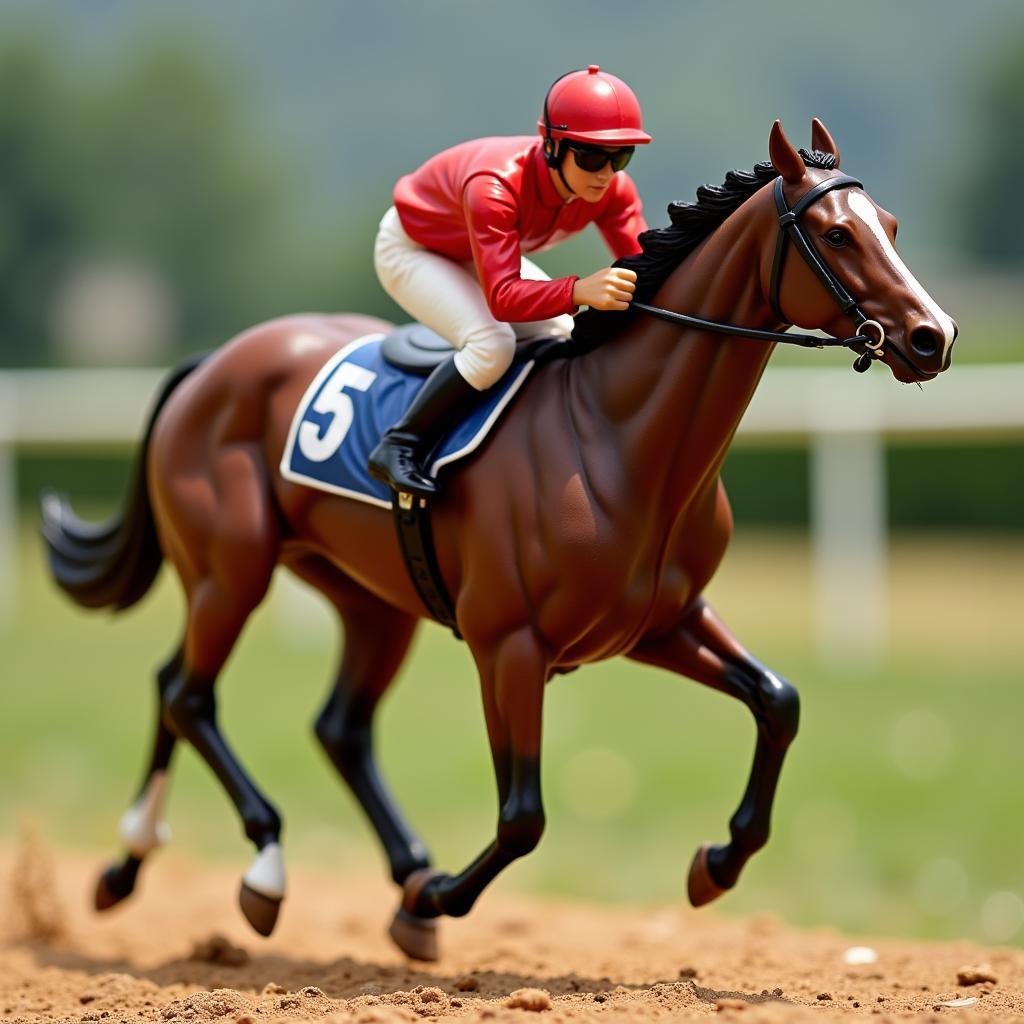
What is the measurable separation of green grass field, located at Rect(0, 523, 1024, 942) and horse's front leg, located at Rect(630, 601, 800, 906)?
1.96 m

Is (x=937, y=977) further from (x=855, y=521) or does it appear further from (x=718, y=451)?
(x=855, y=521)

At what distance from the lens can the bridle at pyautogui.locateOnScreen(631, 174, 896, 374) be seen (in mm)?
3775

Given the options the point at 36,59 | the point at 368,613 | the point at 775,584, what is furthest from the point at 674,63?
the point at 368,613

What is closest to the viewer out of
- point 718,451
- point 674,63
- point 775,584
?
point 718,451

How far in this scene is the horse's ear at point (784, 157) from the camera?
152 inches

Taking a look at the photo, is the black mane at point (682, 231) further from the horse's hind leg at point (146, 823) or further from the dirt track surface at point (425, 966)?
the horse's hind leg at point (146, 823)

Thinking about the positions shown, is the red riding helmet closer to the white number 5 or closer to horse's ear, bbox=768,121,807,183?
horse's ear, bbox=768,121,807,183

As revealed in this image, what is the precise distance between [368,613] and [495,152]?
6.27 feet

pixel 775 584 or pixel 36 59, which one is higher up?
pixel 36 59

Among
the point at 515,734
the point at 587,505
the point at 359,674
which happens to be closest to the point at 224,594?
the point at 359,674

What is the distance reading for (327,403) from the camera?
498cm

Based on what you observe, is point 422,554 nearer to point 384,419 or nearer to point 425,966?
point 384,419

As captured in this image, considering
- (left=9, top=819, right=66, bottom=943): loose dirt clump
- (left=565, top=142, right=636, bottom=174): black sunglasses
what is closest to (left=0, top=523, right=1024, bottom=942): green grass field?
(left=9, top=819, right=66, bottom=943): loose dirt clump

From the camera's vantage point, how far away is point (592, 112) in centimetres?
416
